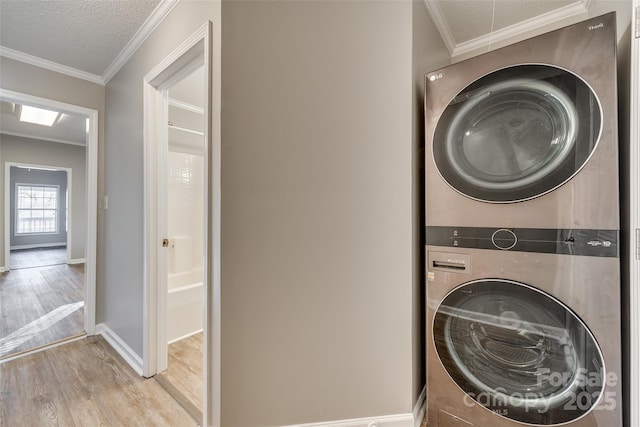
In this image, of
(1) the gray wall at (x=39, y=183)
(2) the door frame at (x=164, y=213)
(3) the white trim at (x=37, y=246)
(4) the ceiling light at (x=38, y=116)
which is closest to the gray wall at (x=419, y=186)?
(2) the door frame at (x=164, y=213)

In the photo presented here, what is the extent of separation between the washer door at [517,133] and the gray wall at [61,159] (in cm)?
583

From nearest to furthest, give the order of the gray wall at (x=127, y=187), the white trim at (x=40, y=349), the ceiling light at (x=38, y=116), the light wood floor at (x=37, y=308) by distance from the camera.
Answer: the gray wall at (x=127, y=187)
the white trim at (x=40, y=349)
the light wood floor at (x=37, y=308)
the ceiling light at (x=38, y=116)

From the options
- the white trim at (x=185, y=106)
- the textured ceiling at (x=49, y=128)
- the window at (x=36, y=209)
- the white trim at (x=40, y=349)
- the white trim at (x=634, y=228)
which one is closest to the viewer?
the white trim at (x=634, y=228)

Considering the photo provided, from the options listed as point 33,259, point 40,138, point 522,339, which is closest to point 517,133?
point 522,339

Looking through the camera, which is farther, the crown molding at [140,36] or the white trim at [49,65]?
the white trim at [49,65]

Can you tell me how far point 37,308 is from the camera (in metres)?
3.09

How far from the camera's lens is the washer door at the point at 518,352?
1.01m

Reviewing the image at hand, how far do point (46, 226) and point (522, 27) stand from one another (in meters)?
11.7

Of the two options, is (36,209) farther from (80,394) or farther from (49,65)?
(80,394)

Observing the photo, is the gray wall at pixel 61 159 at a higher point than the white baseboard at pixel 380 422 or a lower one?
higher

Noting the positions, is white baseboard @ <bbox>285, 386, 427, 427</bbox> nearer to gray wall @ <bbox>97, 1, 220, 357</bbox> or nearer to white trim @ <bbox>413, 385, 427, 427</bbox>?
white trim @ <bbox>413, 385, 427, 427</bbox>

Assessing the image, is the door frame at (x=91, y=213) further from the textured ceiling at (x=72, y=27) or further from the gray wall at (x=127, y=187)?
the textured ceiling at (x=72, y=27)

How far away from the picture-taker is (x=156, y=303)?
183 centimetres

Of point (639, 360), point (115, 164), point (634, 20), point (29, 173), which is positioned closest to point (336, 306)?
point (639, 360)
